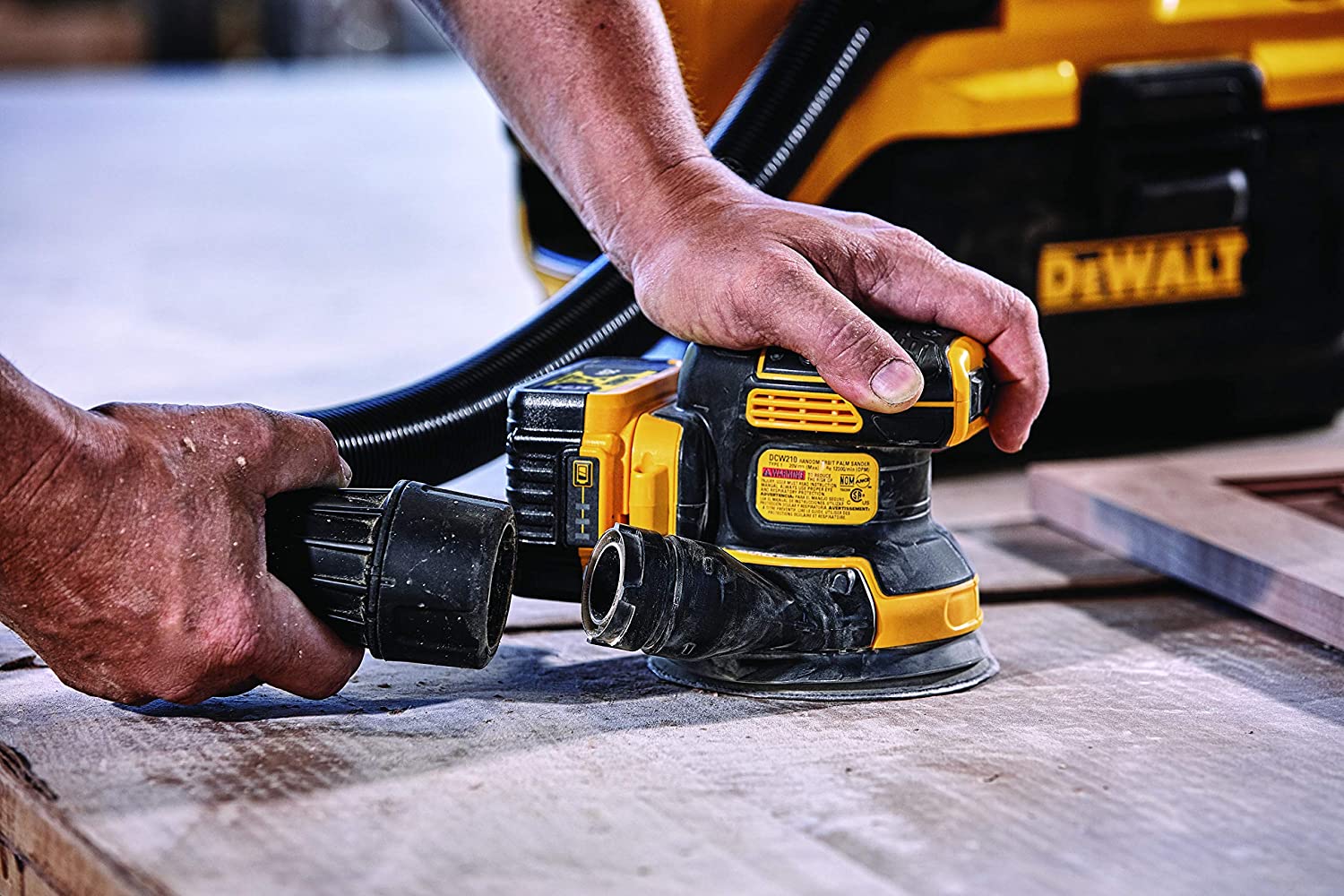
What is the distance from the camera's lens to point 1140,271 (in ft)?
7.49

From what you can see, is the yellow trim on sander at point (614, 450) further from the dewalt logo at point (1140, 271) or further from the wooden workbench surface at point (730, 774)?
Result: the dewalt logo at point (1140, 271)

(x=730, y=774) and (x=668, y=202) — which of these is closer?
(x=730, y=774)

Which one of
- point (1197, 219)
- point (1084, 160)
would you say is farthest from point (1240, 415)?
point (1084, 160)

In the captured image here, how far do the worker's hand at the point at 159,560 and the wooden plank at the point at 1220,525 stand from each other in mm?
994

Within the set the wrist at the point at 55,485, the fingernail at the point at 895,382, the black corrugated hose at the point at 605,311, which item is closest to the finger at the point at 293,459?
the wrist at the point at 55,485

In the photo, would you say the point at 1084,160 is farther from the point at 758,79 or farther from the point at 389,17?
the point at 389,17

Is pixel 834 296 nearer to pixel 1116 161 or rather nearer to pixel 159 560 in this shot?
pixel 159 560

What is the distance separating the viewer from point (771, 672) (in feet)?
4.78

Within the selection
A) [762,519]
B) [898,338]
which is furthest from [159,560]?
[898,338]

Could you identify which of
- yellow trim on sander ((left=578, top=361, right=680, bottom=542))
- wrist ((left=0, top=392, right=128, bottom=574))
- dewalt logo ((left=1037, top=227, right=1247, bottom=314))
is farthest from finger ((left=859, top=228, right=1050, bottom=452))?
dewalt logo ((left=1037, top=227, right=1247, bottom=314))

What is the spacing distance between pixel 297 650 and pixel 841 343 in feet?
1.71

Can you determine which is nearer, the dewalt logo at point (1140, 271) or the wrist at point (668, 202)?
the wrist at point (668, 202)

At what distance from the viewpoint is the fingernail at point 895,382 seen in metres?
1.33

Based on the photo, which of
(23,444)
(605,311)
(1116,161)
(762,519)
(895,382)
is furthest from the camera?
(1116,161)
